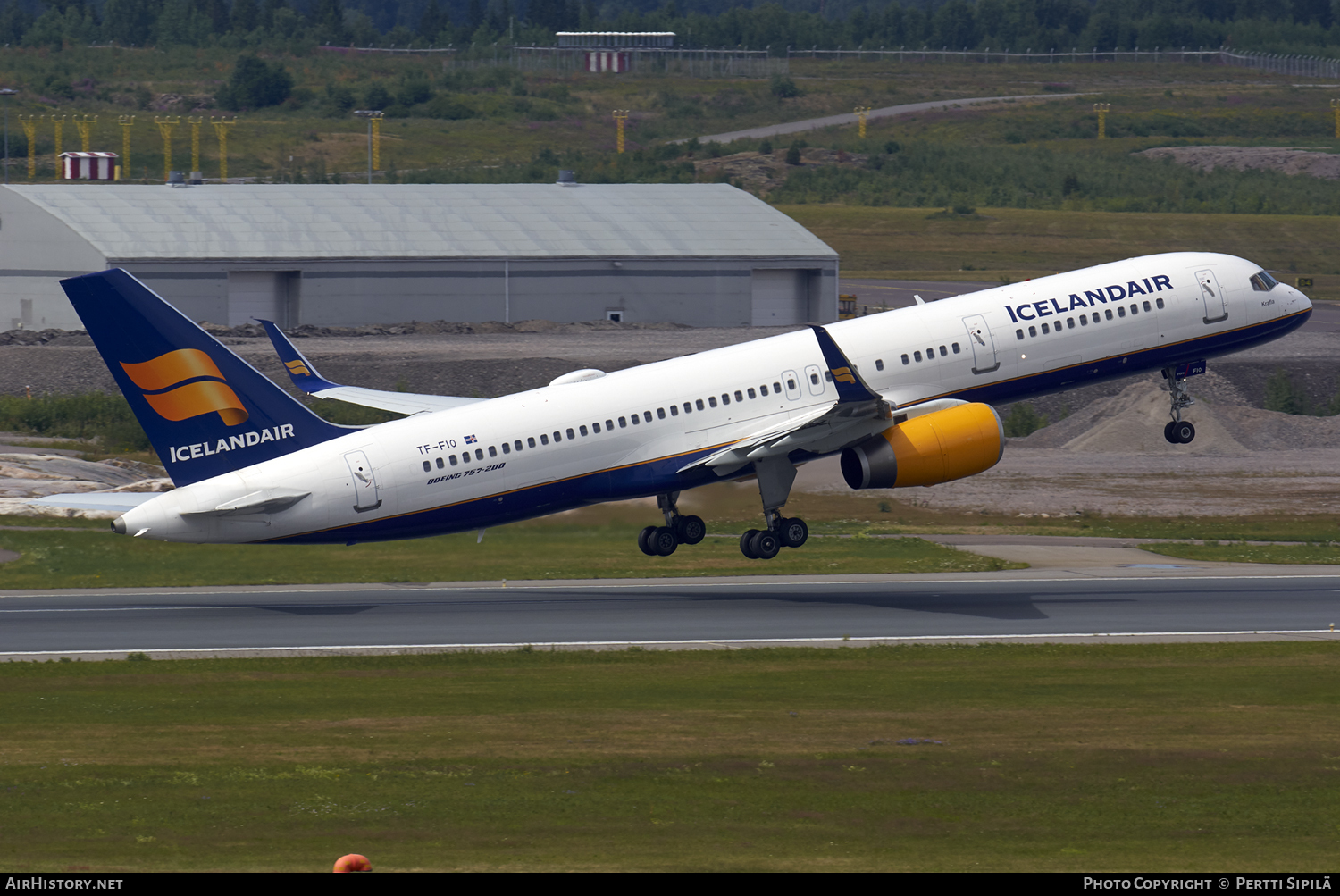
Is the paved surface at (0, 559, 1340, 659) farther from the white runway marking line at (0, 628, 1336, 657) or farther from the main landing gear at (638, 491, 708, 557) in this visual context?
A: the main landing gear at (638, 491, 708, 557)

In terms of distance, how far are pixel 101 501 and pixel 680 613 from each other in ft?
48.8

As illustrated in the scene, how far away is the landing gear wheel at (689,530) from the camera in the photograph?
50844mm

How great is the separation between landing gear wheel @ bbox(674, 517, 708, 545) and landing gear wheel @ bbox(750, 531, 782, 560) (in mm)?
1762

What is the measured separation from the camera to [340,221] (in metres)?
106

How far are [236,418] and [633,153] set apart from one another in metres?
145

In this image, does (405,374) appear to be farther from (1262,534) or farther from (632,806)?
(632,806)

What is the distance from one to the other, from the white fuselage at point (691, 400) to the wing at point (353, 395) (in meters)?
3.56

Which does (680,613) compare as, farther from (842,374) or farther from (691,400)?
(842,374)

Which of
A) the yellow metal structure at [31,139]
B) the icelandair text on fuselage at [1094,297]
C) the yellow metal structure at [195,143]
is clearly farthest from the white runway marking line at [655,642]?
the yellow metal structure at [31,139]

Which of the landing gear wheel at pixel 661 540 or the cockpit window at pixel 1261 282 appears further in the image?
the cockpit window at pixel 1261 282

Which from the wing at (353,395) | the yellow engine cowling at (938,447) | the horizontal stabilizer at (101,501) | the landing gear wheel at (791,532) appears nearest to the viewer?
the horizontal stabilizer at (101,501)

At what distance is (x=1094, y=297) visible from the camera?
170ft

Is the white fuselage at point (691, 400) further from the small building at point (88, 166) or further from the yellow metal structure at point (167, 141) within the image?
the yellow metal structure at point (167, 141)
